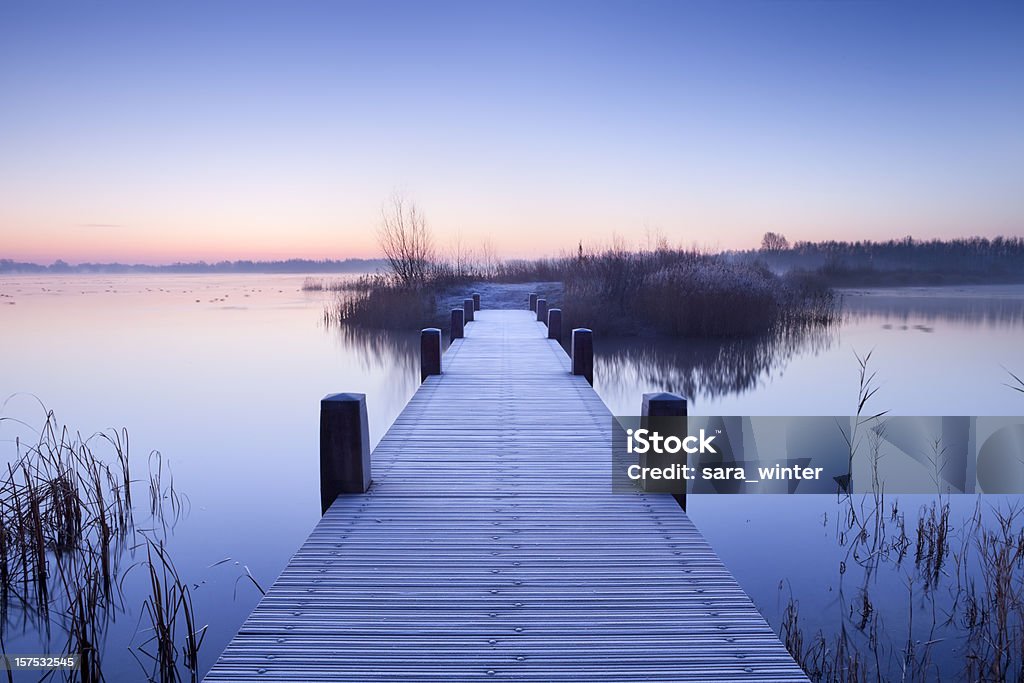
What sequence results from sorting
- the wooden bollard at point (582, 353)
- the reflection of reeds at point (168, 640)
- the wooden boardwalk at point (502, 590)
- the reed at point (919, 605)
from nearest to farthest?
1. the wooden boardwalk at point (502, 590)
2. the reflection of reeds at point (168, 640)
3. the reed at point (919, 605)
4. the wooden bollard at point (582, 353)

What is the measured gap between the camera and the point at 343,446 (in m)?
3.70

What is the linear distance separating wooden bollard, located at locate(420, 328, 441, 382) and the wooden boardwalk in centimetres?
300

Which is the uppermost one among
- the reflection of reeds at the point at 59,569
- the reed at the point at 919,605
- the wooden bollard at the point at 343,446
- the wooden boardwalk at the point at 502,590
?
the wooden bollard at the point at 343,446

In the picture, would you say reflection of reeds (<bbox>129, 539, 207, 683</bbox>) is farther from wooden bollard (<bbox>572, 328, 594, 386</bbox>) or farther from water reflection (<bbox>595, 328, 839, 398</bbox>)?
water reflection (<bbox>595, 328, 839, 398</bbox>)

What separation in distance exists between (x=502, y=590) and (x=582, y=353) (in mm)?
5070

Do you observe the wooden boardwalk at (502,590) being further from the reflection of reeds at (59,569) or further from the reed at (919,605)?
the reflection of reeds at (59,569)

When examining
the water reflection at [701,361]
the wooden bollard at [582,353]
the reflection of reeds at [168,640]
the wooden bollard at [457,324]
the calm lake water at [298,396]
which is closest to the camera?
the reflection of reeds at [168,640]

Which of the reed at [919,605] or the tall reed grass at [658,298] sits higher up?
the tall reed grass at [658,298]

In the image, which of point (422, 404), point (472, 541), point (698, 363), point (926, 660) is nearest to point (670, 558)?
point (472, 541)

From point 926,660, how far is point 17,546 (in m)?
5.44

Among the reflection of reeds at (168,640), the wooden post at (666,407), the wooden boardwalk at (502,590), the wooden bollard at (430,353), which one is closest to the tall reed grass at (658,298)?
the wooden bollard at (430,353)

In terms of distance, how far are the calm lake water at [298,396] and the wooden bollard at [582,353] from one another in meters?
2.18

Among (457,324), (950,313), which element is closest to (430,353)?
(457,324)

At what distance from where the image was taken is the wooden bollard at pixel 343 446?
3.58 m
